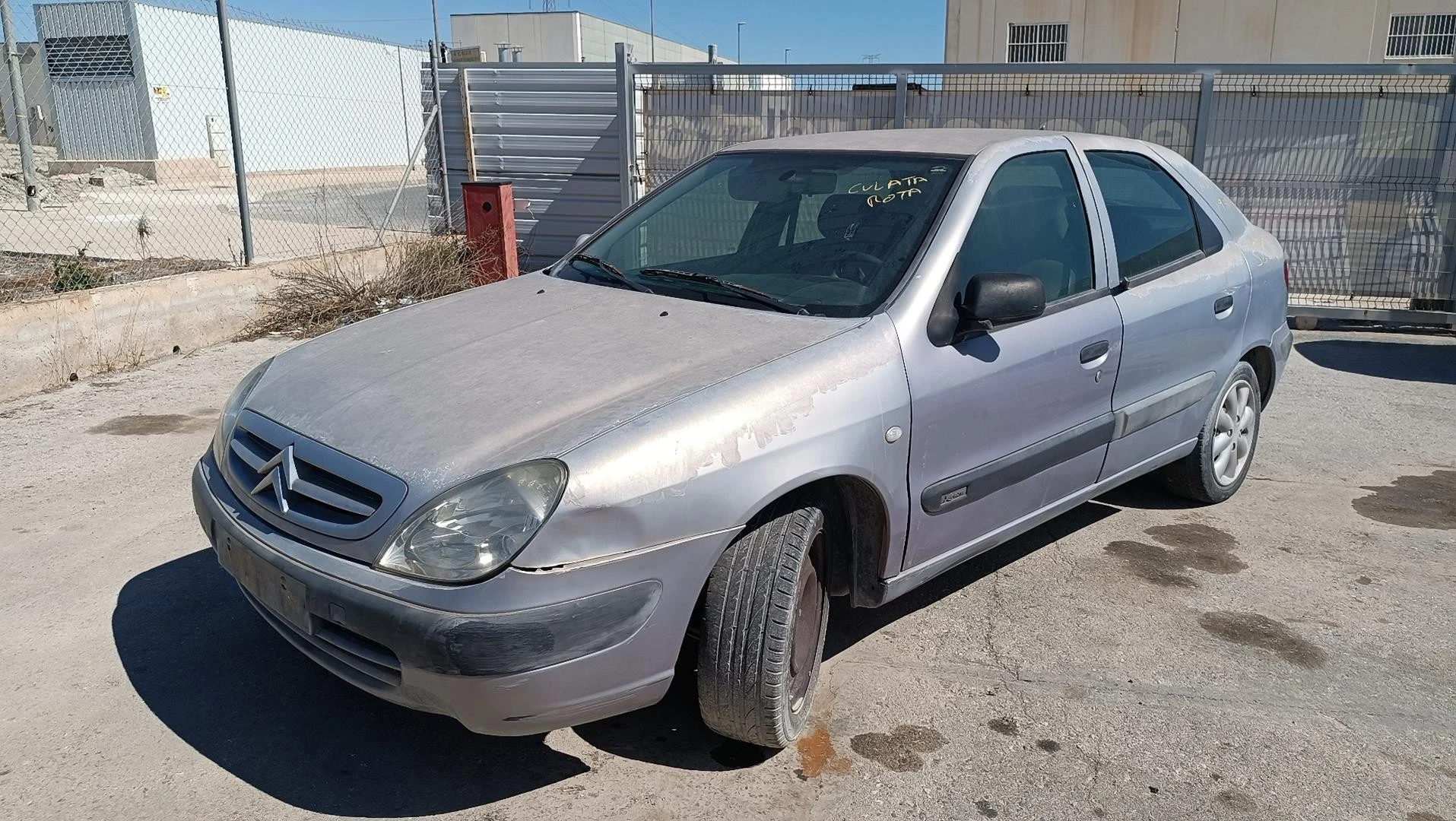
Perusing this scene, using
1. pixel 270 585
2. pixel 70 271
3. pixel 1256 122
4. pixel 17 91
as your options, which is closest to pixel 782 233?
pixel 270 585

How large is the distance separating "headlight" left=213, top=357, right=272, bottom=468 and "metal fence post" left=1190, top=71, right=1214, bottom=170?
7994mm

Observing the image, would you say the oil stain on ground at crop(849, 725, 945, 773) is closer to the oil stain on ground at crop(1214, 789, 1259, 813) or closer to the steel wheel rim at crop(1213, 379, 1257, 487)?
the oil stain on ground at crop(1214, 789, 1259, 813)

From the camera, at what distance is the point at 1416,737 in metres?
3.13

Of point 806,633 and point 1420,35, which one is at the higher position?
point 1420,35

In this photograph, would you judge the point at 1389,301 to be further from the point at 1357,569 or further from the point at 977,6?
the point at 977,6

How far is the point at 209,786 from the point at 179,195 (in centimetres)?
2071

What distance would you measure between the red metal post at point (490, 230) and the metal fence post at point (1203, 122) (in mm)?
5974

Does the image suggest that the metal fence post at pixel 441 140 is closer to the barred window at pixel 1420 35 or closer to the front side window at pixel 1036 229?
the front side window at pixel 1036 229

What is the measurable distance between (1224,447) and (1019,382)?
1.97 m

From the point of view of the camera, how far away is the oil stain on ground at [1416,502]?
15.9 feet

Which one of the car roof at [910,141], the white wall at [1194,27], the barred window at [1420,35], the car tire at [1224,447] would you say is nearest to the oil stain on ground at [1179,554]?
the car tire at [1224,447]

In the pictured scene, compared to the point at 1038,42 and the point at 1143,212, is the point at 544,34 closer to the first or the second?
the point at 1038,42

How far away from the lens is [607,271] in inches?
155

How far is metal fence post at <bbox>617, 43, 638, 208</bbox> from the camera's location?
9945mm
